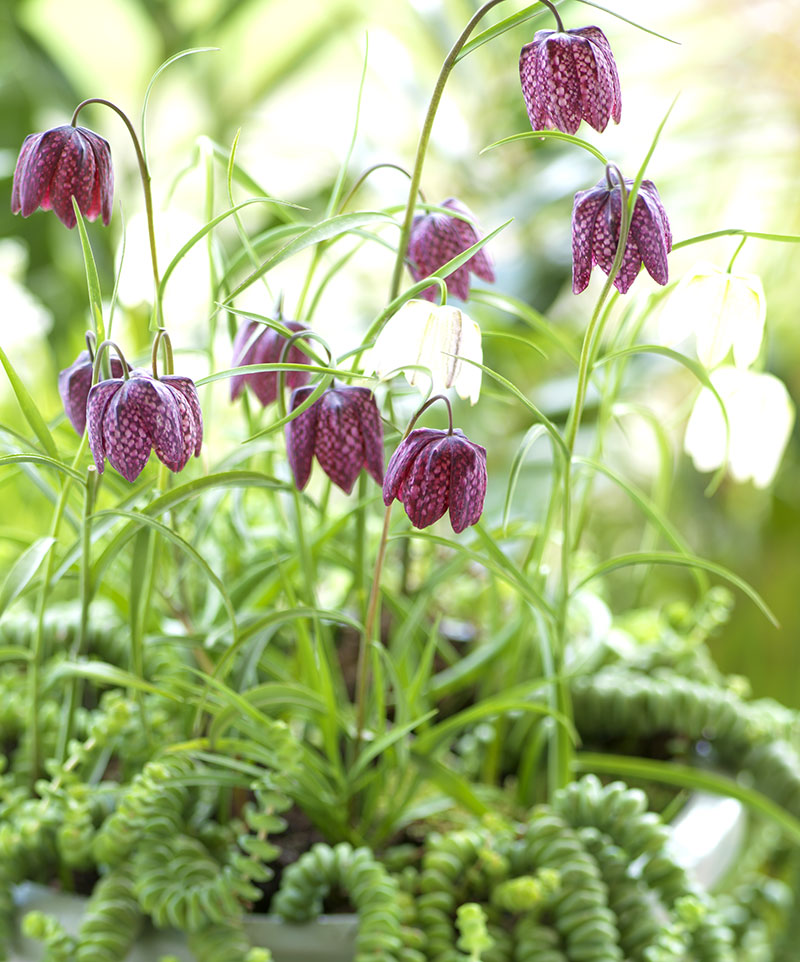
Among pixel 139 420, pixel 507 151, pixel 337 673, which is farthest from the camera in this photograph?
pixel 507 151

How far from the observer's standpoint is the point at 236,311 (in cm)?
43

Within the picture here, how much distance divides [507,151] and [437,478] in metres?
1.45

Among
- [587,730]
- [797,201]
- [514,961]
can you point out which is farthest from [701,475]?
[514,961]

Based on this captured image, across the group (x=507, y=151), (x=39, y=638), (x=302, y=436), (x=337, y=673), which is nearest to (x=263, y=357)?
(x=302, y=436)

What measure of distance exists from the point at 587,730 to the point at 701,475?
1.14m

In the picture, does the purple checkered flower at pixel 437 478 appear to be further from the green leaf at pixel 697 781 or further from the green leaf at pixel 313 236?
the green leaf at pixel 697 781

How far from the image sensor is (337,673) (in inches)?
29.8

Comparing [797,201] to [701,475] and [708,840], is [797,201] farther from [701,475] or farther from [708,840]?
[708,840]

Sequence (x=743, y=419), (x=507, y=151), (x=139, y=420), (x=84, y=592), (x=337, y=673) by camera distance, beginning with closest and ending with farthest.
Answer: (x=139, y=420), (x=84, y=592), (x=743, y=419), (x=337, y=673), (x=507, y=151)

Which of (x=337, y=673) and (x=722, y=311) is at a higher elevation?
(x=722, y=311)

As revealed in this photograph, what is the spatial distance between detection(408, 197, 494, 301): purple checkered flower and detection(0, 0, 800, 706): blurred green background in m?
0.76

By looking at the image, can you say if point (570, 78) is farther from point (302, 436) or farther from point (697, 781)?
point (697, 781)

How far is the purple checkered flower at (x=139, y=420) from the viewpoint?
16.6 inches

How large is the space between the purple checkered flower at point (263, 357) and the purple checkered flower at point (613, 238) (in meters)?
0.16
